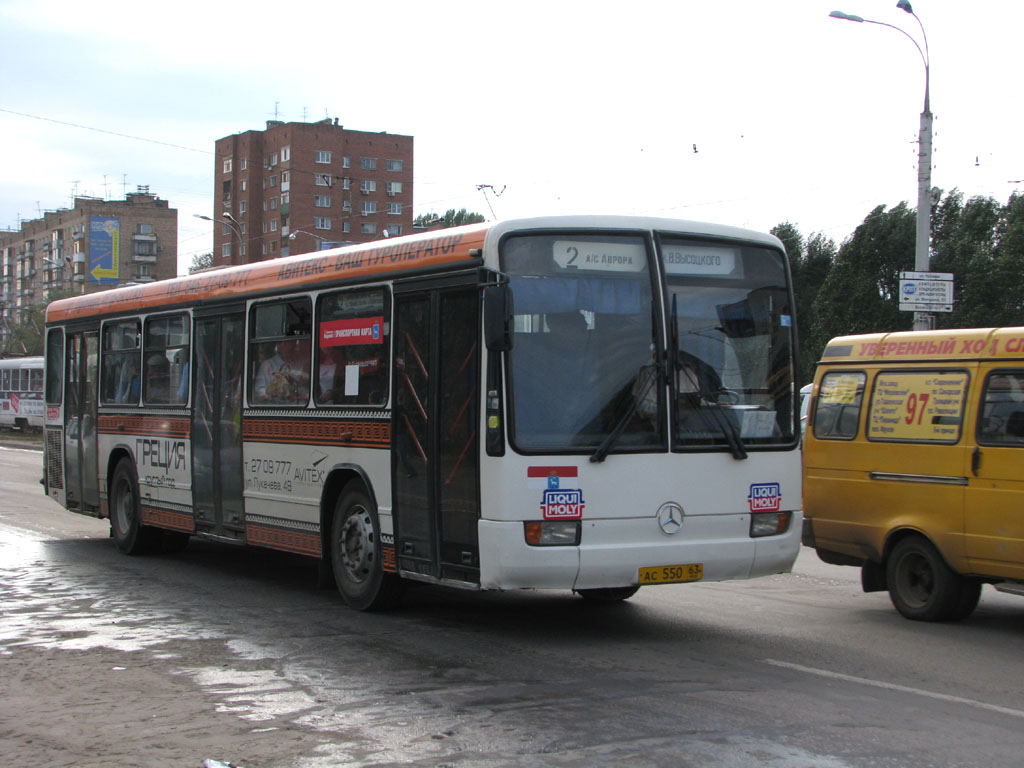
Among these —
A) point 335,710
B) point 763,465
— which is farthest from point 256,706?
point 763,465

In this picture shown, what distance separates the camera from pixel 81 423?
50.2ft

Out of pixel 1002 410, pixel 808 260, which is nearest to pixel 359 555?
pixel 1002 410

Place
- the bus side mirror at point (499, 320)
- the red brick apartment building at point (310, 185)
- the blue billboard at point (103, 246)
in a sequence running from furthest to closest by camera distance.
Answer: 1. the red brick apartment building at point (310, 185)
2. the blue billboard at point (103, 246)
3. the bus side mirror at point (499, 320)

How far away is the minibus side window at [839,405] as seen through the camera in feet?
34.4

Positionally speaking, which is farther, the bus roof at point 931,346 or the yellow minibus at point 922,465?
the bus roof at point 931,346

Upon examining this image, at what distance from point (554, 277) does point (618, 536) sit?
1754mm

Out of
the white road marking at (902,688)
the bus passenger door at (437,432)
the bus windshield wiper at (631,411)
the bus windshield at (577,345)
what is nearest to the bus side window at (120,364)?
the bus passenger door at (437,432)

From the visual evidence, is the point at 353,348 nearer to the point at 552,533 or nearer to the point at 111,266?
the point at 552,533

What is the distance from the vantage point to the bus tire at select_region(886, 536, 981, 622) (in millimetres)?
9453

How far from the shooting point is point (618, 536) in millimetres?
8094

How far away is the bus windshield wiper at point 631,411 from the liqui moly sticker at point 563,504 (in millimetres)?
263

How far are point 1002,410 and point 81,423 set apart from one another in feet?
35.5

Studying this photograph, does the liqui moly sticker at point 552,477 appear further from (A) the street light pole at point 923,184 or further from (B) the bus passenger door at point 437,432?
(A) the street light pole at point 923,184

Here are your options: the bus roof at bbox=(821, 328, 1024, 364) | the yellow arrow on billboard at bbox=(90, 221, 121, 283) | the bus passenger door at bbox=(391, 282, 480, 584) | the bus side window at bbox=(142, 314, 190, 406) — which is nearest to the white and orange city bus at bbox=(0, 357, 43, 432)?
the yellow arrow on billboard at bbox=(90, 221, 121, 283)
